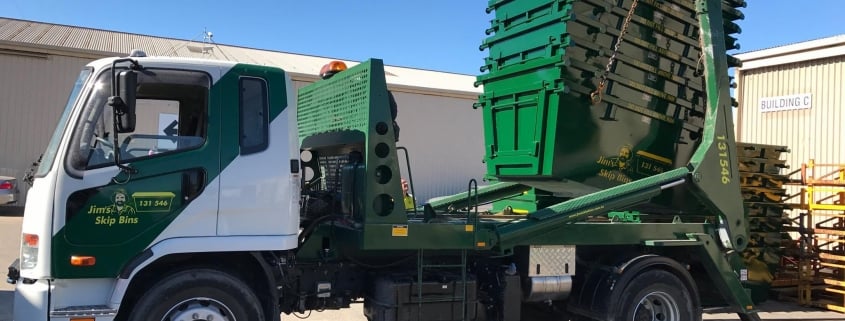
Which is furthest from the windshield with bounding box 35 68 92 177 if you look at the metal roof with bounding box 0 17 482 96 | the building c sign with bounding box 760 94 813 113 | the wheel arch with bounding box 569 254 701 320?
the metal roof with bounding box 0 17 482 96

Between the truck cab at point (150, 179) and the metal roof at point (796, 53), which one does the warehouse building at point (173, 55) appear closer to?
the metal roof at point (796, 53)

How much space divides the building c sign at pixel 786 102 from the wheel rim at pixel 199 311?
11663 millimetres

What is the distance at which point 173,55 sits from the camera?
68.9ft

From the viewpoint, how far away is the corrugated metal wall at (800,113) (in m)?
11.6

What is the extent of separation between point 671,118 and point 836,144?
6748 mm

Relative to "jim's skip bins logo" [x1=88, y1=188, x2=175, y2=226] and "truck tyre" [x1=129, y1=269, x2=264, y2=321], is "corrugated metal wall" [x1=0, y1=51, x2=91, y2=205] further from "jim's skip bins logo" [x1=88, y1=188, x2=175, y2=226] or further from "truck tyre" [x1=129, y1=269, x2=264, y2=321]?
"truck tyre" [x1=129, y1=269, x2=264, y2=321]

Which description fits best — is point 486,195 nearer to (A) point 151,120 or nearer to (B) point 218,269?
(B) point 218,269

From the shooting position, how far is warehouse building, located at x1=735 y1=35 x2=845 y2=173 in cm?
1165

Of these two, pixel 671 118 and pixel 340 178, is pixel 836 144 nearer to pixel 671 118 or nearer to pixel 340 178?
pixel 671 118

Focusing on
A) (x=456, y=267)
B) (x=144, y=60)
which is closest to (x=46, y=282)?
(x=144, y=60)

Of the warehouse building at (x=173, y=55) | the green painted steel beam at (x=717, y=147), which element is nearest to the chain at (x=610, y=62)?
the green painted steel beam at (x=717, y=147)

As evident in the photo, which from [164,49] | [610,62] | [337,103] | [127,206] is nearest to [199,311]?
[127,206]

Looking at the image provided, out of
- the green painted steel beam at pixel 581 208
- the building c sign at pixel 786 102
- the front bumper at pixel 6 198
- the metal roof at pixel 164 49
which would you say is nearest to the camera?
the green painted steel beam at pixel 581 208

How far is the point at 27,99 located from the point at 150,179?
1815 centimetres
